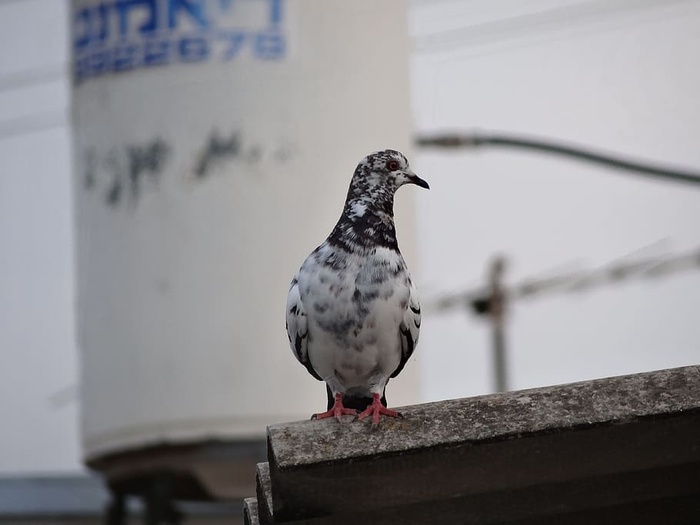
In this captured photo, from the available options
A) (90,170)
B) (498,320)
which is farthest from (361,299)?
(498,320)

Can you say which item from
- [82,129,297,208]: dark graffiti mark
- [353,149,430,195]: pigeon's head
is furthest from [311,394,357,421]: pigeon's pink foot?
[82,129,297,208]: dark graffiti mark

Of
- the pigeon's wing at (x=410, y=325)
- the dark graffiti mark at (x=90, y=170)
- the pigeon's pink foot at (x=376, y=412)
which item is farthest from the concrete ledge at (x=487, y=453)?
the dark graffiti mark at (x=90, y=170)

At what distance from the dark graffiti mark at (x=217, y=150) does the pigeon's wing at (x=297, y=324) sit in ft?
19.2

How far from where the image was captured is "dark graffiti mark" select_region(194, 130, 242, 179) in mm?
12664

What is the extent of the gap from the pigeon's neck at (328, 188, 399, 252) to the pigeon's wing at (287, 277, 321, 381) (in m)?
0.28

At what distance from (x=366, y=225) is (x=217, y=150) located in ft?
20.0

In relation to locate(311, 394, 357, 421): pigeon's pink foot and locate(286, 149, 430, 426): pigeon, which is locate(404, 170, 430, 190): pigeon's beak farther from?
locate(311, 394, 357, 421): pigeon's pink foot

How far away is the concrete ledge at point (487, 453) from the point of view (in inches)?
219

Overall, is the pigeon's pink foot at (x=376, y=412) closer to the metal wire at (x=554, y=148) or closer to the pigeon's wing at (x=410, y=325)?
the pigeon's wing at (x=410, y=325)

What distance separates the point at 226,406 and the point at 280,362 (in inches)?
20.8

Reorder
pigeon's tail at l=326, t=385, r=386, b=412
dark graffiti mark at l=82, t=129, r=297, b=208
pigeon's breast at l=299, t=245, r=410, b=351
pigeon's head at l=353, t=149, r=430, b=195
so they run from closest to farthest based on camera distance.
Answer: pigeon's breast at l=299, t=245, r=410, b=351
pigeon's head at l=353, t=149, r=430, b=195
pigeon's tail at l=326, t=385, r=386, b=412
dark graffiti mark at l=82, t=129, r=297, b=208

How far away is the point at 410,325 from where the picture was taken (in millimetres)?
6750

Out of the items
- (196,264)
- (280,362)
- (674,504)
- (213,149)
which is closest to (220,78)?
(213,149)

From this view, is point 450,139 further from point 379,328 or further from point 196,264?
point 379,328
